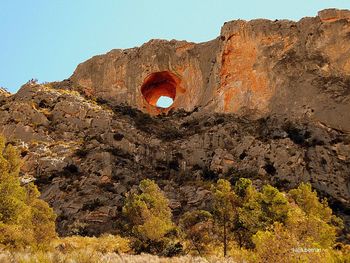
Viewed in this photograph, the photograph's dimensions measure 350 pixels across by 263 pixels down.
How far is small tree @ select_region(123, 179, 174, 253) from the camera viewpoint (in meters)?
34.2

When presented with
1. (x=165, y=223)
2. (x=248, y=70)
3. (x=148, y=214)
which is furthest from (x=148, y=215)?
(x=248, y=70)

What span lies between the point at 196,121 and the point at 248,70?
1108cm

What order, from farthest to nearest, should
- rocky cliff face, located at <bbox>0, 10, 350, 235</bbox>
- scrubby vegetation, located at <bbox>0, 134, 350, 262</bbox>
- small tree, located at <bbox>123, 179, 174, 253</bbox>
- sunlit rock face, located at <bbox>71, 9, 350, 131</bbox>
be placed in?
sunlit rock face, located at <bbox>71, 9, 350, 131</bbox> < rocky cliff face, located at <bbox>0, 10, 350, 235</bbox> < small tree, located at <bbox>123, 179, 174, 253</bbox> < scrubby vegetation, located at <bbox>0, 134, 350, 262</bbox>

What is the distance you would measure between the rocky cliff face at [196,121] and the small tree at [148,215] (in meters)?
5.46

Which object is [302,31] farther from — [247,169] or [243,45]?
[247,169]

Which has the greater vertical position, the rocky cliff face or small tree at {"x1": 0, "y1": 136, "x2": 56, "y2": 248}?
the rocky cliff face

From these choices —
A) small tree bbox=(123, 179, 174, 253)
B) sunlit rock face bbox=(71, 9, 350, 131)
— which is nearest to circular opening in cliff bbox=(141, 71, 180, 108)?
sunlit rock face bbox=(71, 9, 350, 131)

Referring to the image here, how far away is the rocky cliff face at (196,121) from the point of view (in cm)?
5075

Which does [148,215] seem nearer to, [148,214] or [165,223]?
[148,214]

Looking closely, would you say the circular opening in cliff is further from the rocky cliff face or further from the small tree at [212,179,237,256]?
the small tree at [212,179,237,256]

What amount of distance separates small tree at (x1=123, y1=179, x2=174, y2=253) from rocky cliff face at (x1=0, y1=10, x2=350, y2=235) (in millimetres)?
5463

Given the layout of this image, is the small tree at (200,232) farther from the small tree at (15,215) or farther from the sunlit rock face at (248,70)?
the sunlit rock face at (248,70)

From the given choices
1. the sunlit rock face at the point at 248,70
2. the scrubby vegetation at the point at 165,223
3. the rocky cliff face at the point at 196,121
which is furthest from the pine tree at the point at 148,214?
the sunlit rock face at the point at 248,70

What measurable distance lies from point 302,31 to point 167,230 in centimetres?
4307
